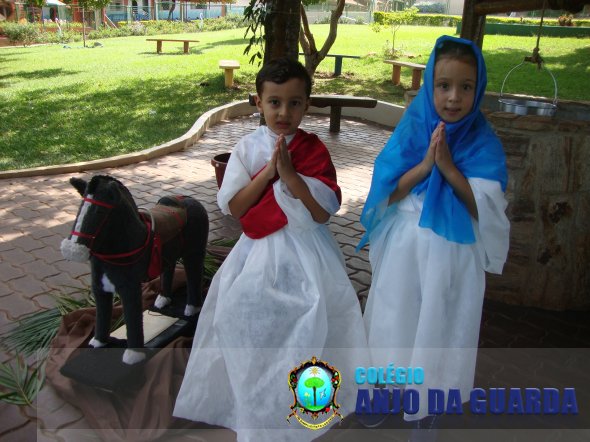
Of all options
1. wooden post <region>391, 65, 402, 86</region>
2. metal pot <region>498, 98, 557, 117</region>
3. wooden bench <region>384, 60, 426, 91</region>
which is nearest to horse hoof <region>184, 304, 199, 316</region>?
metal pot <region>498, 98, 557, 117</region>

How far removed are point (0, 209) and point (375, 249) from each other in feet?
13.8

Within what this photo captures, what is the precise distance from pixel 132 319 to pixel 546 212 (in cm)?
273

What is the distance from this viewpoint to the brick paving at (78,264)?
2.59m

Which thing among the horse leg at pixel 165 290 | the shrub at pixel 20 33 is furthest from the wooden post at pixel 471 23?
the shrub at pixel 20 33

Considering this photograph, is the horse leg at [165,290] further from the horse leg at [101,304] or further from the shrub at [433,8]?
the shrub at [433,8]

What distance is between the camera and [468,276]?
2146mm

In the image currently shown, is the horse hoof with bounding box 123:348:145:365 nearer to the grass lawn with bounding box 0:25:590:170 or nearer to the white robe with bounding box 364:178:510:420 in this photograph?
the white robe with bounding box 364:178:510:420

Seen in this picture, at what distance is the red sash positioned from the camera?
2.21m

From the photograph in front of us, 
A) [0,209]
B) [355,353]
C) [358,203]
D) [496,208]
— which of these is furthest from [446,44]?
[0,209]

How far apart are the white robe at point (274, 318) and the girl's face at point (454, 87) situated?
22.5 inches

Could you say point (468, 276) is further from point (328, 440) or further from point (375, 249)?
Answer: point (328, 440)

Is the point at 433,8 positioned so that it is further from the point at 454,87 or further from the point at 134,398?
the point at 134,398

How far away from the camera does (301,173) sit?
2.25 metres

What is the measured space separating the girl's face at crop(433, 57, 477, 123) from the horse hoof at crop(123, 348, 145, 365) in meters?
1.81
